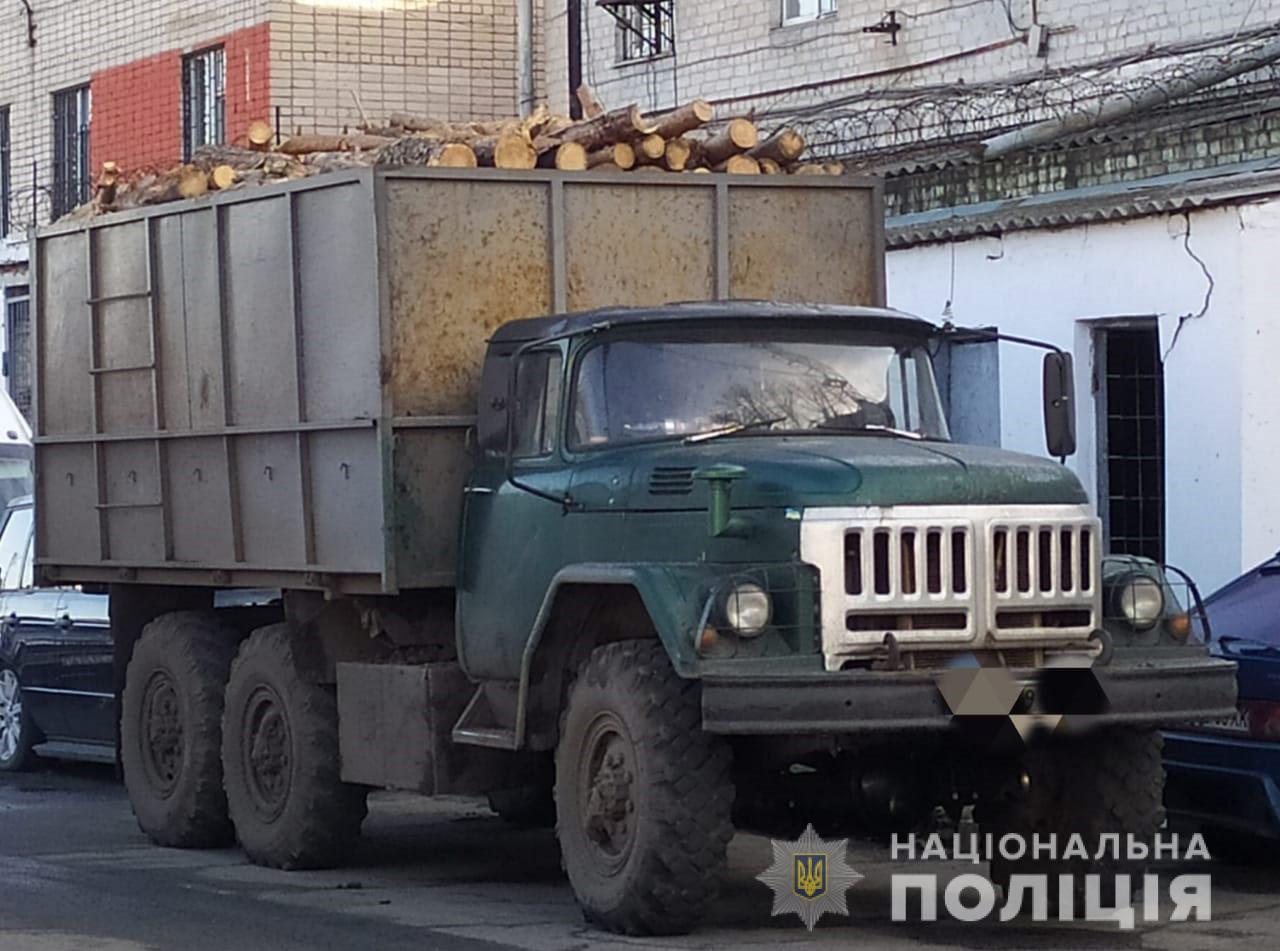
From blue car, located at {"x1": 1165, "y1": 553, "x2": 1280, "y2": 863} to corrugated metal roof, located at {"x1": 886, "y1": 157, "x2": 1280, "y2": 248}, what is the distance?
4536 mm

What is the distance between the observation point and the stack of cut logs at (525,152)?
11.9m

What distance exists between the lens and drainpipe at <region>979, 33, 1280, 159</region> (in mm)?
16800

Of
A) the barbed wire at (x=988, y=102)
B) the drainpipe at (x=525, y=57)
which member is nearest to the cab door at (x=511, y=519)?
the barbed wire at (x=988, y=102)

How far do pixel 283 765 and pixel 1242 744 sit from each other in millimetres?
4275

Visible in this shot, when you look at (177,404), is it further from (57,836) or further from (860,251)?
(860,251)

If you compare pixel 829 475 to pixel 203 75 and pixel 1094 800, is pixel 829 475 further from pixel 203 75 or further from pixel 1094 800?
pixel 203 75

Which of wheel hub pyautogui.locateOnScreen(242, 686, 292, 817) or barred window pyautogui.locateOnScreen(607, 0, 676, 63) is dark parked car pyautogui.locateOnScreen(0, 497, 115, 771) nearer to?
wheel hub pyautogui.locateOnScreen(242, 686, 292, 817)

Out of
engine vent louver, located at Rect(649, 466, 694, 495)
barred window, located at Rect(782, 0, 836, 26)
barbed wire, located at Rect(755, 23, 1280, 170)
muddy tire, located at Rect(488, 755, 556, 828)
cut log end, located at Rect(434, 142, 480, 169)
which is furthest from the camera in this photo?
barred window, located at Rect(782, 0, 836, 26)

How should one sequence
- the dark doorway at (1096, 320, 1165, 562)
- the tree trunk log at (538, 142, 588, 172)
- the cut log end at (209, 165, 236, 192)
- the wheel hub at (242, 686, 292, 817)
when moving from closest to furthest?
the tree trunk log at (538, 142, 588, 172)
the wheel hub at (242, 686, 292, 817)
the cut log end at (209, 165, 236, 192)
the dark doorway at (1096, 320, 1165, 562)

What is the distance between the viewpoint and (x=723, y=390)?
10.4m

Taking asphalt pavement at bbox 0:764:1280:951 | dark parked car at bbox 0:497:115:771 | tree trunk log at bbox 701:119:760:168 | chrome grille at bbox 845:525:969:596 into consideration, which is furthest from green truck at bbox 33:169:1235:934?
dark parked car at bbox 0:497:115:771

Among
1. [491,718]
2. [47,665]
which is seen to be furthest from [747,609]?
[47,665]

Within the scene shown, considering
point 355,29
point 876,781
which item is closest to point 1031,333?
point 876,781

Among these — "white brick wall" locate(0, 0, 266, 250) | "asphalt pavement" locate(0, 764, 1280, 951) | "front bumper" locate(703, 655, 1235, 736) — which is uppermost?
"white brick wall" locate(0, 0, 266, 250)
